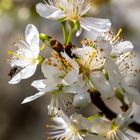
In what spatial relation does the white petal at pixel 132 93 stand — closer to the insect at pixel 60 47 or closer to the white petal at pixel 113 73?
the white petal at pixel 113 73

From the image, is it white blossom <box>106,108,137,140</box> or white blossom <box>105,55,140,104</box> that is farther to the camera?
white blossom <box>106,108,137,140</box>

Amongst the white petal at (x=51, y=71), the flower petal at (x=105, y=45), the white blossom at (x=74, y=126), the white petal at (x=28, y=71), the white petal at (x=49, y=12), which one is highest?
the white petal at (x=49, y=12)

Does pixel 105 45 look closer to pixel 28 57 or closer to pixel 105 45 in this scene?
pixel 105 45

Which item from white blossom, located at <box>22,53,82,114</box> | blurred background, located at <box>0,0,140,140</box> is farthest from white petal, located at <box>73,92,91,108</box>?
blurred background, located at <box>0,0,140,140</box>

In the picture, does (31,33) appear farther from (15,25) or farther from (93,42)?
(15,25)

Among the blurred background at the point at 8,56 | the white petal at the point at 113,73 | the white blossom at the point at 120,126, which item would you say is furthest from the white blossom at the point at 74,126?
the blurred background at the point at 8,56

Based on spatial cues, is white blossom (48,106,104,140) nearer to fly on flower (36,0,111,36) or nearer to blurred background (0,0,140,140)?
fly on flower (36,0,111,36)
